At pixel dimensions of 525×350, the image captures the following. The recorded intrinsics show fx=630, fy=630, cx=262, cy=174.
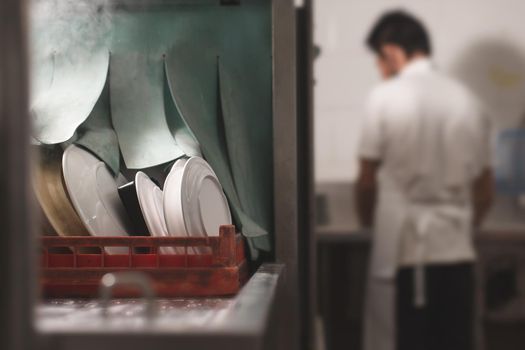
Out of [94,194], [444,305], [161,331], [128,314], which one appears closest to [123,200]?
[94,194]

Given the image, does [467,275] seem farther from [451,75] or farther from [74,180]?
[74,180]

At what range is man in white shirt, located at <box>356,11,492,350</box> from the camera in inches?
97.4

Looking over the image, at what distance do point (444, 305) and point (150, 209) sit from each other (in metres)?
1.78

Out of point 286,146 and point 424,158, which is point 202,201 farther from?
point 424,158

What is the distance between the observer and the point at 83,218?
40.4 inches

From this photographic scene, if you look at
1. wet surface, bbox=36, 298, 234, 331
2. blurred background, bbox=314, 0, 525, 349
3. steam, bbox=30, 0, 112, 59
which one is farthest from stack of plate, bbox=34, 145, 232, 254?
blurred background, bbox=314, 0, 525, 349

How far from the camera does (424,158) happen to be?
2473 mm

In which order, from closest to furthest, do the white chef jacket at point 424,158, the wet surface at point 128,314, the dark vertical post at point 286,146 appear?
1. the wet surface at point 128,314
2. the dark vertical post at point 286,146
3. the white chef jacket at point 424,158

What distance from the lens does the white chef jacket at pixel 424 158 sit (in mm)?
2471

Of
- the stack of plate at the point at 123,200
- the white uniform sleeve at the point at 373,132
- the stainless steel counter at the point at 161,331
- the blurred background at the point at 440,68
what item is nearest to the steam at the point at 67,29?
the stack of plate at the point at 123,200

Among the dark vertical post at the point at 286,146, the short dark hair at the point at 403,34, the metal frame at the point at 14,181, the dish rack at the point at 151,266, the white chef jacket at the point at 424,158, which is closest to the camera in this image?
the metal frame at the point at 14,181

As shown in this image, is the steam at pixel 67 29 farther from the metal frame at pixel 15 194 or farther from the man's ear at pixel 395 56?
the man's ear at pixel 395 56

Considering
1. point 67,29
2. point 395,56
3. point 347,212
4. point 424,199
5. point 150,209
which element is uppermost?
point 395,56

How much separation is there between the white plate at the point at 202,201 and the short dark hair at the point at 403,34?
5.77ft
